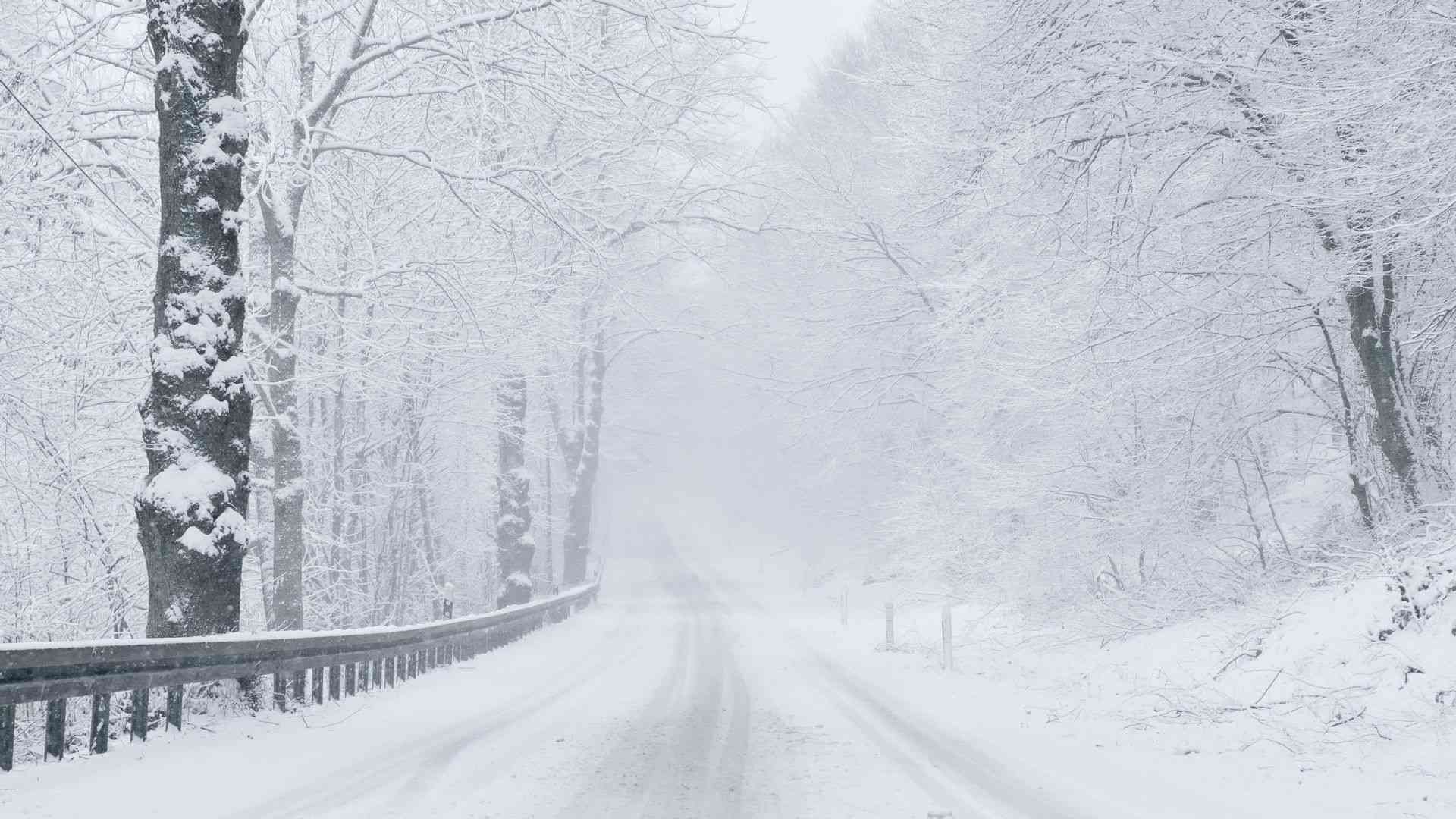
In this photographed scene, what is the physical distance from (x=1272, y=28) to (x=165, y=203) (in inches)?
347

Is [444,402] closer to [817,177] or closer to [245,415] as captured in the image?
[817,177]

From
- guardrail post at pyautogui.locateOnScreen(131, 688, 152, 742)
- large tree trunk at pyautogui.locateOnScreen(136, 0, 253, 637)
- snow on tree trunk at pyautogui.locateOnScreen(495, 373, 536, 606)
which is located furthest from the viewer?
snow on tree trunk at pyautogui.locateOnScreen(495, 373, 536, 606)

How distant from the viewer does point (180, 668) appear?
7230 mm

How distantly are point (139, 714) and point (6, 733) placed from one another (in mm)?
1189

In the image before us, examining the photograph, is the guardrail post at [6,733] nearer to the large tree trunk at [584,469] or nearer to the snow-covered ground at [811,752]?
the snow-covered ground at [811,752]

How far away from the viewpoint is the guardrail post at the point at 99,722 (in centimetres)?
652

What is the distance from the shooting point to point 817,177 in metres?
21.7

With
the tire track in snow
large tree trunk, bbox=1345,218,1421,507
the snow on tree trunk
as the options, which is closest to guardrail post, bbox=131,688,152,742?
the tire track in snow

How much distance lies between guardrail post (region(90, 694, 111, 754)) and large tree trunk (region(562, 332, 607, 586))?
Result: 2373cm

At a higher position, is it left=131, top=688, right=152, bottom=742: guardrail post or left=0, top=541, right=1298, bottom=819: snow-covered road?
left=131, top=688, right=152, bottom=742: guardrail post

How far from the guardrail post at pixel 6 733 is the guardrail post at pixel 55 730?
349mm

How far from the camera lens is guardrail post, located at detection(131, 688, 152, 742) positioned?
22.7 ft

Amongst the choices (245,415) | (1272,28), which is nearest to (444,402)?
(245,415)

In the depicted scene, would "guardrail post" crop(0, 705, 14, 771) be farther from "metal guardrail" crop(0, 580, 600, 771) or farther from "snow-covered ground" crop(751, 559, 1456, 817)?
"snow-covered ground" crop(751, 559, 1456, 817)
